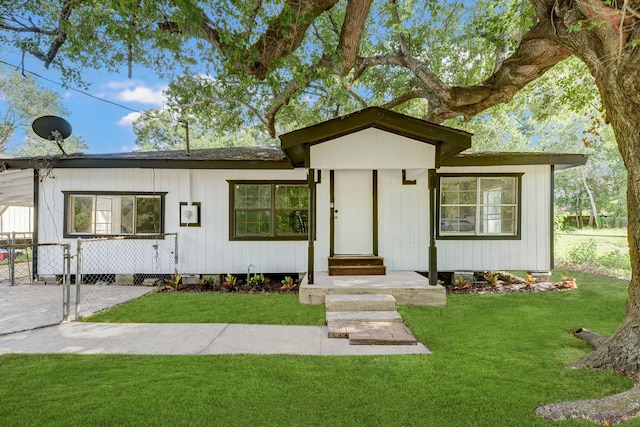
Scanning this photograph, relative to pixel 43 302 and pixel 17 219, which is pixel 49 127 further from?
pixel 17 219

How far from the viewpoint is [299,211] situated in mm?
7621

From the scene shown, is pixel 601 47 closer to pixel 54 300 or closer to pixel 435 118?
pixel 435 118

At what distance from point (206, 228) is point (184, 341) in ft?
12.6

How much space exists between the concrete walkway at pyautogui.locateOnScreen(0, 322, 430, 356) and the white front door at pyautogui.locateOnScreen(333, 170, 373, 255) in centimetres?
300

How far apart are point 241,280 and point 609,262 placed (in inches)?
399

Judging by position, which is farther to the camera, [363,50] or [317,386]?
[363,50]

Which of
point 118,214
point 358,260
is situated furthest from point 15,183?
point 358,260

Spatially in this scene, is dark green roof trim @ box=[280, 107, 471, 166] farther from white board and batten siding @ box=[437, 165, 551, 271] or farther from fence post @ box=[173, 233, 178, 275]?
fence post @ box=[173, 233, 178, 275]

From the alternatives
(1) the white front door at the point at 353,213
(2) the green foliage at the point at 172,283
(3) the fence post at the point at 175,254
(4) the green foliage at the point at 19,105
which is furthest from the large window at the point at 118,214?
(4) the green foliage at the point at 19,105

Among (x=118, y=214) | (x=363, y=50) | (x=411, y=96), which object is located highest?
(x=363, y=50)

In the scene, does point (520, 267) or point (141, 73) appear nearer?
point (520, 267)

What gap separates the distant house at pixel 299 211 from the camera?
7.31m

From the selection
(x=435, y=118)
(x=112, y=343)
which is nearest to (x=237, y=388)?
(x=112, y=343)

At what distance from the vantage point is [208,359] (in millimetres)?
3373
